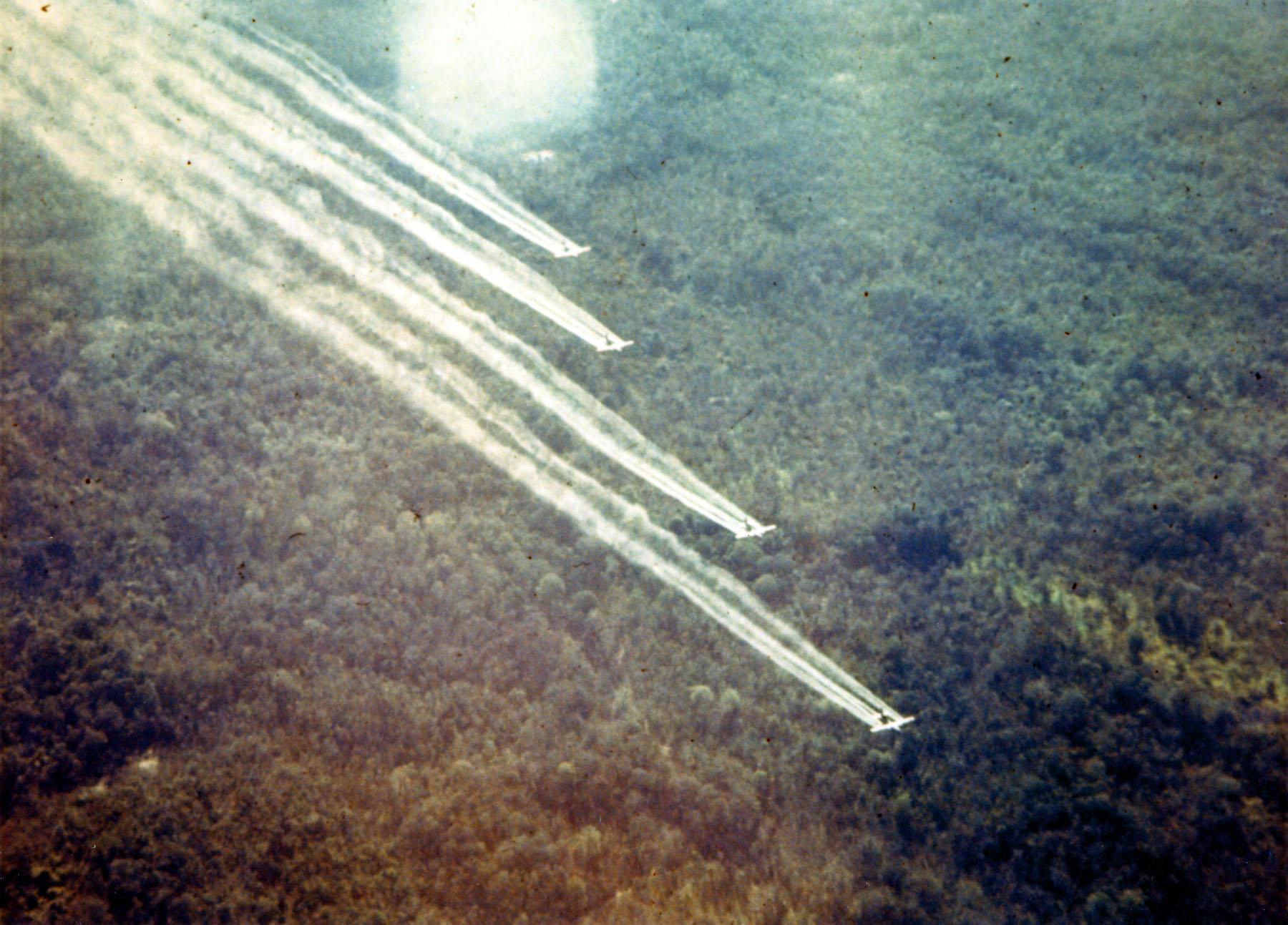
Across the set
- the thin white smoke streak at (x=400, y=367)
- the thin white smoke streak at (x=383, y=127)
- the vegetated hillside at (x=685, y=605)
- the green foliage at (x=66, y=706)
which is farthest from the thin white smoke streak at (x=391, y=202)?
the green foliage at (x=66, y=706)

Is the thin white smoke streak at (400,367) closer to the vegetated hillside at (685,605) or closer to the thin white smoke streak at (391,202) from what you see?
the vegetated hillside at (685,605)

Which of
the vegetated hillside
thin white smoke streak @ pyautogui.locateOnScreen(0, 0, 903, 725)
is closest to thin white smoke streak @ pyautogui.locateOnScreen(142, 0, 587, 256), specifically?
the vegetated hillside

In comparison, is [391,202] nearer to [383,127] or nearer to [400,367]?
[383,127]

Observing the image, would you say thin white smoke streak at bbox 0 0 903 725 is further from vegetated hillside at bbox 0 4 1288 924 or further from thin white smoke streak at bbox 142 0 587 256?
thin white smoke streak at bbox 142 0 587 256

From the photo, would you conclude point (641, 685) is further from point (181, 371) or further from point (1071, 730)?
point (181, 371)

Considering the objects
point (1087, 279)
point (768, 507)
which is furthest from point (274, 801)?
point (1087, 279)

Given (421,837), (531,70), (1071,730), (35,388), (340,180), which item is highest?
(531,70)

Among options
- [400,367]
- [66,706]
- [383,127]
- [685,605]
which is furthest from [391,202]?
[66,706]
